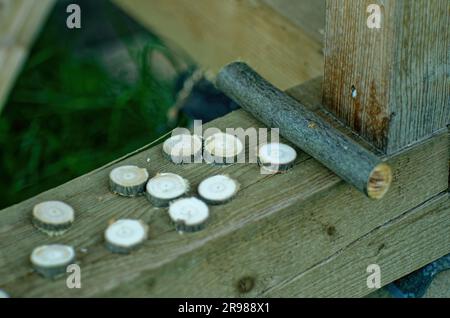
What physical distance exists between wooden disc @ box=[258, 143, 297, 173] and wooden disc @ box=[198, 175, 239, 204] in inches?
3.9

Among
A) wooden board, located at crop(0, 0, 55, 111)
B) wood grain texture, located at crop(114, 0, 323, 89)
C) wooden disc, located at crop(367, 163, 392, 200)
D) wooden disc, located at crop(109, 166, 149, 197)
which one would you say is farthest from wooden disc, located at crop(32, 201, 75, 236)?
wooden board, located at crop(0, 0, 55, 111)

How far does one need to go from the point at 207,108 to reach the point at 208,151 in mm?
1295

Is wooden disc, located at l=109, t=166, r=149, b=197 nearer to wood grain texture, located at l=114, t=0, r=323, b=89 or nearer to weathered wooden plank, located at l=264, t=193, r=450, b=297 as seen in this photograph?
weathered wooden plank, located at l=264, t=193, r=450, b=297

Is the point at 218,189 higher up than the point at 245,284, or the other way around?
the point at 218,189

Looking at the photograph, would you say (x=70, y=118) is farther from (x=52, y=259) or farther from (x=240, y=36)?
(x=52, y=259)

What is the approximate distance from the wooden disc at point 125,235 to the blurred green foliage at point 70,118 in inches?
63.7

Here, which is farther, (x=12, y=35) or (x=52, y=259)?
(x=12, y=35)

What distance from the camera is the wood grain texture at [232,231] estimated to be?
1.56 m

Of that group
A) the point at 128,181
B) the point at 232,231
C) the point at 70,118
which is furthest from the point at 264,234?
the point at 70,118

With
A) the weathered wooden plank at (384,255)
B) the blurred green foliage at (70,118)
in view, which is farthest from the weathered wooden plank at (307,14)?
Answer: the weathered wooden plank at (384,255)

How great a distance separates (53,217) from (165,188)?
0.26m

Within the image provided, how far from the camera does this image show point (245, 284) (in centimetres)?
171

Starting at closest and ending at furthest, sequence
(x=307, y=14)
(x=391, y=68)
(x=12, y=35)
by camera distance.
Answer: (x=391, y=68), (x=307, y=14), (x=12, y=35)

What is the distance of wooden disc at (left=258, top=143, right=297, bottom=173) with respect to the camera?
1.81 metres
